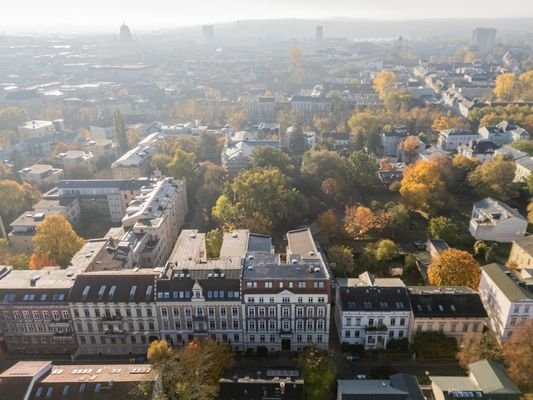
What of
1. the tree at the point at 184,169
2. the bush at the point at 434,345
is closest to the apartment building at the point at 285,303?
the bush at the point at 434,345

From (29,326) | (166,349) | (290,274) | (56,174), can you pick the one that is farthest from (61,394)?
(56,174)

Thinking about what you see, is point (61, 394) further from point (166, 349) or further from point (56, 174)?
point (56, 174)

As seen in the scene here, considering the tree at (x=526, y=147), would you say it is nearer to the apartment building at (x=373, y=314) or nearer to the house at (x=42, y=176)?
the apartment building at (x=373, y=314)

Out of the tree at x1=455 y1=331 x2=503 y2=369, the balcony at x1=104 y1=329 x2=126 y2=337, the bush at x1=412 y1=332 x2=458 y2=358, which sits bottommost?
the bush at x1=412 y1=332 x2=458 y2=358

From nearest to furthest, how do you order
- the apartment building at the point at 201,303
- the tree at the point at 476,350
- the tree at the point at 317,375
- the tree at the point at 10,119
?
the tree at the point at 317,375
the tree at the point at 476,350
the apartment building at the point at 201,303
the tree at the point at 10,119

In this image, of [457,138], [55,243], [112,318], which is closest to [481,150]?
[457,138]

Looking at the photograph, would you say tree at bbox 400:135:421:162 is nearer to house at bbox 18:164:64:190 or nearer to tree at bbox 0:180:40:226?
house at bbox 18:164:64:190

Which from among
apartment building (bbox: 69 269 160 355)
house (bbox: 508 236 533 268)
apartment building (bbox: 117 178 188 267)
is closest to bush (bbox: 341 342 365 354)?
apartment building (bbox: 69 269 160 355)
